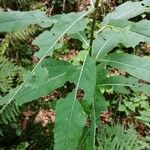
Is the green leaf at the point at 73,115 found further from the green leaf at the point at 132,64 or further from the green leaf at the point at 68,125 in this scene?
the green leaf at the point at 132,64

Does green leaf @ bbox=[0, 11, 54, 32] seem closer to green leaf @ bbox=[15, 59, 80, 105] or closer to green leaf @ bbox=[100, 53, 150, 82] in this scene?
green leaf @ bbox=[15, 59, 80, 105]

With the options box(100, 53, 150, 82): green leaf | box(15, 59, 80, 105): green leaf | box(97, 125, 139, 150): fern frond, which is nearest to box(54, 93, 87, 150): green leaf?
box(15, 59, 80, 105): green leaf

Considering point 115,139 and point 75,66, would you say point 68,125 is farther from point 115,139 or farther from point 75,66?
point 115,139

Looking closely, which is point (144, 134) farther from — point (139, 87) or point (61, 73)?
point (61, 73)

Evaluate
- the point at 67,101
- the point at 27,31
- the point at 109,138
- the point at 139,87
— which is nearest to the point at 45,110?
the point at 27,31

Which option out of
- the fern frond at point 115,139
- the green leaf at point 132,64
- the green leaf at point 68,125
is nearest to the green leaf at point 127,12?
the green leaf at point 132,64

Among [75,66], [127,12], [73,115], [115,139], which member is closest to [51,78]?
[75,66]

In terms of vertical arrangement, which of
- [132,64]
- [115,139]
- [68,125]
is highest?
[132,64]
